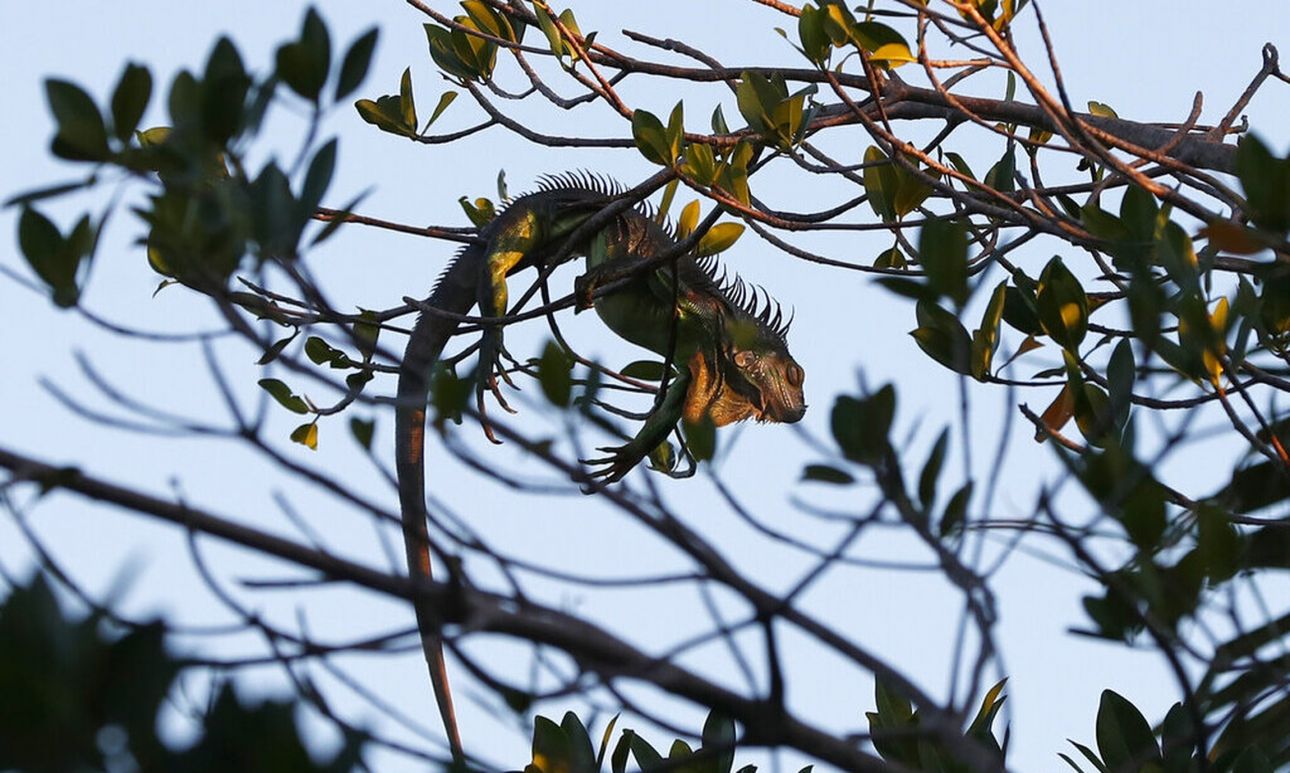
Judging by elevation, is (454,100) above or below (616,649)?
above

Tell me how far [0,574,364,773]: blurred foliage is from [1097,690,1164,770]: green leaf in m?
2.42

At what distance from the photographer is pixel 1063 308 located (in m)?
3.60

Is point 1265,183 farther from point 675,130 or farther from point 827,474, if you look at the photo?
point 675,130

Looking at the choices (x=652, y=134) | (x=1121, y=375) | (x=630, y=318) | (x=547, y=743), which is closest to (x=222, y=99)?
(x=1121, y=375)

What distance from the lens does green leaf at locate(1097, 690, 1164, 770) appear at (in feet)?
12.6

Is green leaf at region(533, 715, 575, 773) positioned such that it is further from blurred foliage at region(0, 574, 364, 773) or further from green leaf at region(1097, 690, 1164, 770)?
blurred foliage at region(0, 574, 364, 773)

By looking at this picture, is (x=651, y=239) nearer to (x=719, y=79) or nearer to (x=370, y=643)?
(x=719, y=79)

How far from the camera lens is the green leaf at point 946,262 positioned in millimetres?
2312

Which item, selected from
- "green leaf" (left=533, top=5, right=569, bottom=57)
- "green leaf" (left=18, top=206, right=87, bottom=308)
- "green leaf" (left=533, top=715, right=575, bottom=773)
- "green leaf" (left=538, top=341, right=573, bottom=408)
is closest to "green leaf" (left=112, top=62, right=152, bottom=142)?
"green leaf" (left=18, top=206, right=87, bottom=308)

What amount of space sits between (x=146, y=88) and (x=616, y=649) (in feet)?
3.27

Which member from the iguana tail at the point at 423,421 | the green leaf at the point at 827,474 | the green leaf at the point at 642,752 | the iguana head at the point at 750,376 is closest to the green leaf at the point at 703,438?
the green leaf at the point at 827,474

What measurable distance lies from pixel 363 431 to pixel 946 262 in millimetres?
791

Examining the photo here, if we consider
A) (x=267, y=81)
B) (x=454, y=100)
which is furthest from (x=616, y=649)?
(x=454, y=100)

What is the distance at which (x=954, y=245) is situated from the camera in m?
2.33
